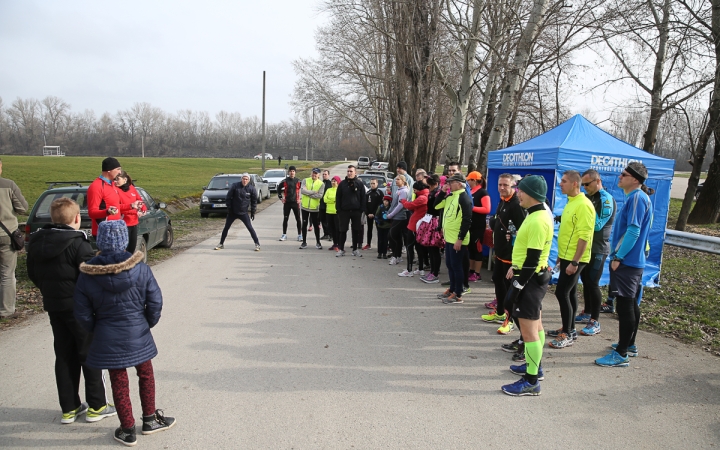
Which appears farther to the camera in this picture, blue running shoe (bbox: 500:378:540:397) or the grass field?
the grass field

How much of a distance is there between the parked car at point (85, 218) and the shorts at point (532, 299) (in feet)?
16.6

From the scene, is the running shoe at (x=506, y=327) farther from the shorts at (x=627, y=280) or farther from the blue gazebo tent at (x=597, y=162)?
the blue gazebo tent at (x=597, y=162)

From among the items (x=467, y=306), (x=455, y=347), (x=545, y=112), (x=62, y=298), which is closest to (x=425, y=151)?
(x=545, y=112)

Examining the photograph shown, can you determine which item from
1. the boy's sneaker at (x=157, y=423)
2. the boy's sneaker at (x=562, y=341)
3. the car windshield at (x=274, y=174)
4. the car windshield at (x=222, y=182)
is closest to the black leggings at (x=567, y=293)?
the boy's sneaker at (x=562, y=341)

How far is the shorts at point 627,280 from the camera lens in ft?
15.2

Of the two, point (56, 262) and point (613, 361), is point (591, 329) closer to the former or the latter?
point (613, 361)

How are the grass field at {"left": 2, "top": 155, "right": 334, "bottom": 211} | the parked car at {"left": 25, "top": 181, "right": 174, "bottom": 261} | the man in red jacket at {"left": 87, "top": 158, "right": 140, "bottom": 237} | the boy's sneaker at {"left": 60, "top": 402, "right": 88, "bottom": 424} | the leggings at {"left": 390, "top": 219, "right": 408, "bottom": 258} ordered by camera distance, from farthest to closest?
1. the grass field at {"left": 2, "top": 155, "right": 334, "bottom": 211}
2. the leggings at {"left": 390, "top": 219, "right": 408, "bottom": 258}
3. the parked car at {"left": 25, "top": 181, "right": 174, "bottom": 261}
4. the man in red jacket at {"left": 87, "top": 158, "right": 140, "bottom": 237}
5. the boy's sneaker at {"left": 60, "top": 402, "right": 88, "bottom": 424}

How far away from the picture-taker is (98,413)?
11.4 ft

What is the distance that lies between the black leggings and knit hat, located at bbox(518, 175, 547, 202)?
1.36 meters

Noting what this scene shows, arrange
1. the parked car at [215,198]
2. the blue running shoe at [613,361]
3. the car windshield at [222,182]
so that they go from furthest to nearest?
the car windshield at [222,182] < the parked car at [215,198] < the blue running shoe at [613,361]

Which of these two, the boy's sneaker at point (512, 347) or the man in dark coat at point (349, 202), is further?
the man in dark coat at point (349, 202)

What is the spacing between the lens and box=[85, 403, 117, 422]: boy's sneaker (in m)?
3.46

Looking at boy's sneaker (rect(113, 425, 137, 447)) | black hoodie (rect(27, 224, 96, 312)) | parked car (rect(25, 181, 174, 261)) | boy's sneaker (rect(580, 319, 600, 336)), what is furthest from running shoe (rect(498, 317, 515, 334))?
parked car (rect(25, 181, 174, 261))

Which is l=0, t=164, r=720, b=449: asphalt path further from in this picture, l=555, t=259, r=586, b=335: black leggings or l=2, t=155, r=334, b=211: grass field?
l=2, t=155, r=334, b=211: grass field
